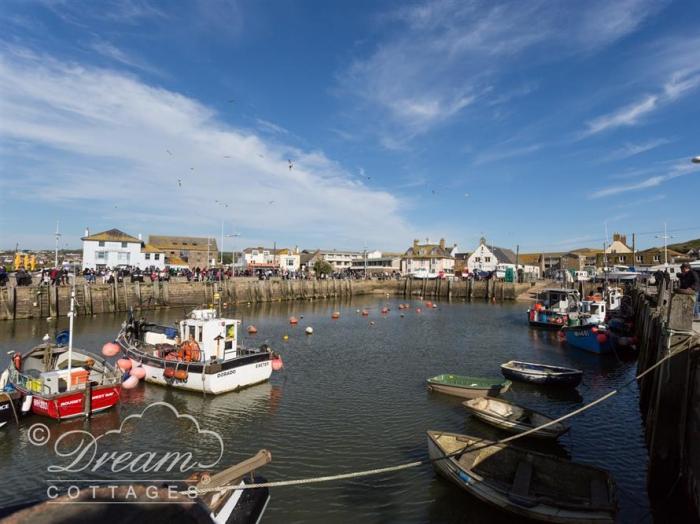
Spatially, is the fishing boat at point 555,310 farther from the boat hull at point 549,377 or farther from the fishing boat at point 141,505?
the fishing boat at point 141,505

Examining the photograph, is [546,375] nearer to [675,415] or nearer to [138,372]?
[675,415]

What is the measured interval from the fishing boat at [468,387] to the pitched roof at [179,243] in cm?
9339

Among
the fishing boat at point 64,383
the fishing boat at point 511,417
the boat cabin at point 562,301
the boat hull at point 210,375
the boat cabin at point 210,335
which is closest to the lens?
the fishing boat at point 511,417

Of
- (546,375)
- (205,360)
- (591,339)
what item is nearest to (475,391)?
(546,375)

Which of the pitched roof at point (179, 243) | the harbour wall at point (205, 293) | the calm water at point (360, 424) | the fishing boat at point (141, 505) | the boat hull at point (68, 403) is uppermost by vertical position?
the pitched roof at point (179, 243)

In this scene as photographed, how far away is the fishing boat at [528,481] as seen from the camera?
9914mm

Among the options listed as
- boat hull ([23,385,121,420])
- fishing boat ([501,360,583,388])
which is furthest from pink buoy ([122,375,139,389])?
fishing boat ([501,360,583,388])

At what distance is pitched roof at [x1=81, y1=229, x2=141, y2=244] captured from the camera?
68312 millimetres

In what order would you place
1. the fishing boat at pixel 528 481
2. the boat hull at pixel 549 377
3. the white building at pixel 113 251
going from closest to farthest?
the fishing boat at pixel 528 481
the boat hull at pixel 549 377
the white building at pixel 113 251

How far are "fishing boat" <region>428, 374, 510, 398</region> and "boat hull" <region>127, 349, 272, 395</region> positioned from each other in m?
9.18

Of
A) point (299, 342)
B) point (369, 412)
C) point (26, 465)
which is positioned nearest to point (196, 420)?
point (26, 465)

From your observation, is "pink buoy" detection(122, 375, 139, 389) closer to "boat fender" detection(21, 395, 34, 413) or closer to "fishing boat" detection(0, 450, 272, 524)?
"boat fender" detection(21, 395, 34, 413)

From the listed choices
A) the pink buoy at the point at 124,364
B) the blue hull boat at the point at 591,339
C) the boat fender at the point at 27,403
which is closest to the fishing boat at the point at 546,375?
the blue hull boat at the point at 591,339

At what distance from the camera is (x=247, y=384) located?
2147cm
